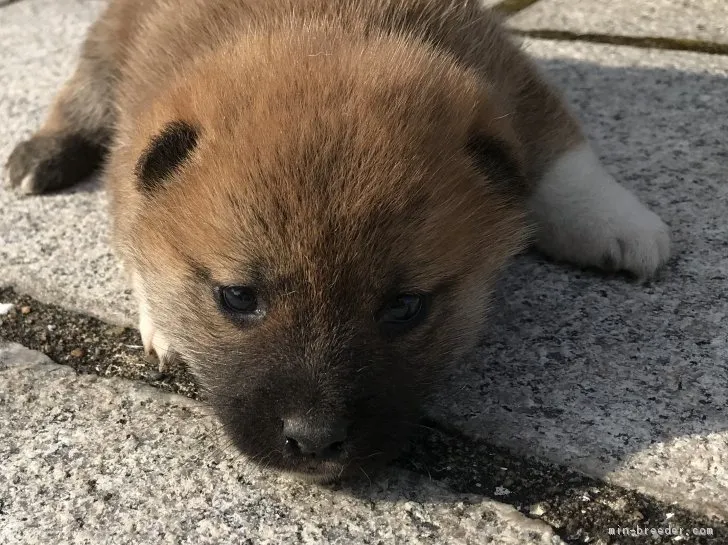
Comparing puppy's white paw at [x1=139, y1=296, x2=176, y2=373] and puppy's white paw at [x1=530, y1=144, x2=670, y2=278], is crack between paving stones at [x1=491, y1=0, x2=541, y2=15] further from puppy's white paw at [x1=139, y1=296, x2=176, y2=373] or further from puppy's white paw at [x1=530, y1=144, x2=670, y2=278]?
puppy's white paw at [x1=139, y1=296, x2=176, y2=373]

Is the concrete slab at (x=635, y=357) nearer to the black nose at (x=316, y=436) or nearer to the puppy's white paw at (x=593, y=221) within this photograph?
the puppy's white paw at (x=593, y=221)

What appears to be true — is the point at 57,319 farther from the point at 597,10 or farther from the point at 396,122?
the point at 597,10

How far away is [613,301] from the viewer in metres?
2.23

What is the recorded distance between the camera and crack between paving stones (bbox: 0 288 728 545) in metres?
1.58

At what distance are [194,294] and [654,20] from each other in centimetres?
285

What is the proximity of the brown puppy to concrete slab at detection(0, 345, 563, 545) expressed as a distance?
9 centimetres

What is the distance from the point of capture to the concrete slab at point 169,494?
1.61m

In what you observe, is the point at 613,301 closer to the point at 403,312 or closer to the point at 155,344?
the point at 403,312

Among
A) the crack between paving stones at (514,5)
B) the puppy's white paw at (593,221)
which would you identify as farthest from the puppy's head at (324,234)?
the crack between paving stones at (514,5)

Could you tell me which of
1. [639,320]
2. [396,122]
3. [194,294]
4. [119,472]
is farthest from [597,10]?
[119,472]

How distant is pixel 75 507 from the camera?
1.69 metres

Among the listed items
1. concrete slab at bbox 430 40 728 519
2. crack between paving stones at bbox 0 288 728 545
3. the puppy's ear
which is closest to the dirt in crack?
crack between paving stones at bbox 0 288 728 545

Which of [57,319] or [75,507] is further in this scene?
[57,319]

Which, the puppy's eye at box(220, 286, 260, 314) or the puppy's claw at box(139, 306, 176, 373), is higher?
the puppy's eye at box(220, 286, 260, 314)
